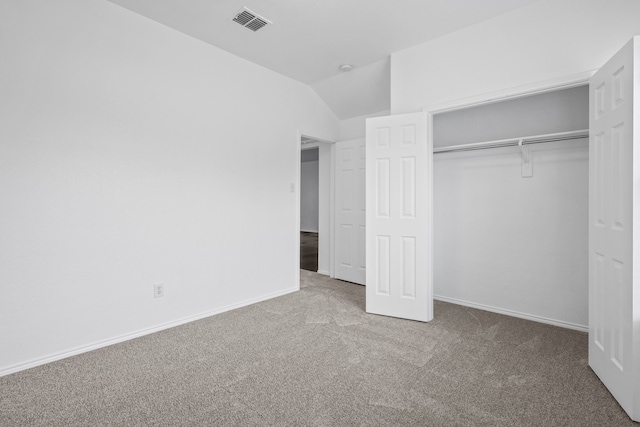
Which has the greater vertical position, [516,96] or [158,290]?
[516,96]

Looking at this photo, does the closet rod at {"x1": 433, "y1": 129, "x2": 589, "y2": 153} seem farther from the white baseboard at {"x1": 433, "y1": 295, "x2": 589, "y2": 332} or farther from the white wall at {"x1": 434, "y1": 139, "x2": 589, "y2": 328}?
the white baseboard at {"x1": 433, "y1": 295, "x2": 589, "y2": 332}

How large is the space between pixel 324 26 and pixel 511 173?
2.32 m

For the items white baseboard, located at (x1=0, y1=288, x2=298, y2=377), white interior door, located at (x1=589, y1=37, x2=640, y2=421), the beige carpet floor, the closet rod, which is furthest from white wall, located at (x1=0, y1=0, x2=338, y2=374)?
white interior door, located at (x1=589, y1=37, x2=640, y2=421)

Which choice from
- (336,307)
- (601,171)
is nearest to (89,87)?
(336,307)

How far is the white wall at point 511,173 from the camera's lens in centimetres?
241

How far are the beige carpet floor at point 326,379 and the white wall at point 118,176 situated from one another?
34 cm

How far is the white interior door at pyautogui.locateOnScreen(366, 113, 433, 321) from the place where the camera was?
10.0ft

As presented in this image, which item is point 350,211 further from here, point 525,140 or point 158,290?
point 158,290

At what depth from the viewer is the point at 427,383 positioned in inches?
78.8

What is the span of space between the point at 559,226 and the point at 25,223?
14.3 feet

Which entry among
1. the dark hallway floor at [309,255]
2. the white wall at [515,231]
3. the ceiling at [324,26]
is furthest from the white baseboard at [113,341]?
the ceiling at [324,26]

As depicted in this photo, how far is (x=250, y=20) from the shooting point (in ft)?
9.25

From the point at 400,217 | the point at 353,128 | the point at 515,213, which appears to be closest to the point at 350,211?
the point at 353,128

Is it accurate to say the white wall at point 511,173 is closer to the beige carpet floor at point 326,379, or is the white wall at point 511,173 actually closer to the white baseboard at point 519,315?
the white baseboard at point 519,315
